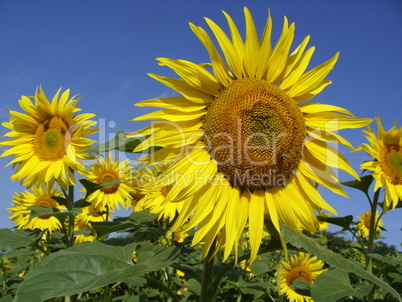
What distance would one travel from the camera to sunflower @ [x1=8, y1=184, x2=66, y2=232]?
6.34 m

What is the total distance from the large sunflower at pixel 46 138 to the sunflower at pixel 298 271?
10.6ft

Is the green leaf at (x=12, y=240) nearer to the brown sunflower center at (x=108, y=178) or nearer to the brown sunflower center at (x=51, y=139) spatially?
the brown sunflower center at (x=51, y=139)

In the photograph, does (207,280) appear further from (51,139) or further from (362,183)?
(51,139)

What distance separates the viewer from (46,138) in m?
4.36

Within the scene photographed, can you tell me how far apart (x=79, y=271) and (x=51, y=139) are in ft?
9.21

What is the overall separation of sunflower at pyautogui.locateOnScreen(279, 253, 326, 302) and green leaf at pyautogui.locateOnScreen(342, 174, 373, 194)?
1.72 m

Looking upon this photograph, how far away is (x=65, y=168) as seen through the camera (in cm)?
425

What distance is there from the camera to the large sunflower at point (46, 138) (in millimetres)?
4227

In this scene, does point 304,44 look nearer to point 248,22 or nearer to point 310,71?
point 310,71

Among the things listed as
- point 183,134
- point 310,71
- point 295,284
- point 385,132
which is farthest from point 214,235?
point 385,132

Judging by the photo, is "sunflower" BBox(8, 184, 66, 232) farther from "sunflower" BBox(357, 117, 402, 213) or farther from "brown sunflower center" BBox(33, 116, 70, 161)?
"sunflower" BBox(357, 117, 402, 213)

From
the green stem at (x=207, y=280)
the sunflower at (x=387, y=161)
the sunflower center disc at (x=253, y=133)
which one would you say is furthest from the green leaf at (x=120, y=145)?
the sunflower at (x=387, y=161)

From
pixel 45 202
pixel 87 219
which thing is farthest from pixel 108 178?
pixel 45 202

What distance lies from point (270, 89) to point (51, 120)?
3.06 meters
